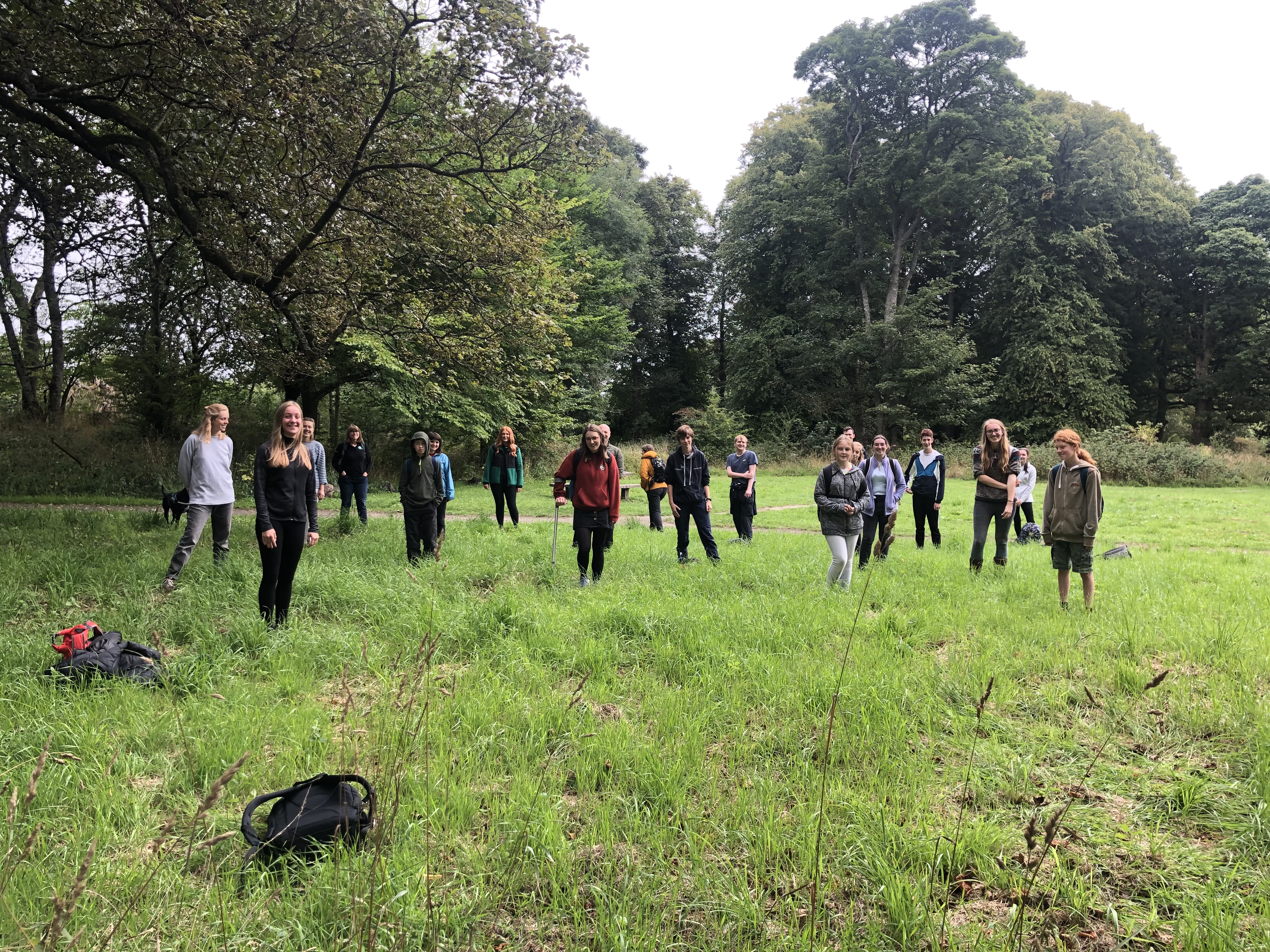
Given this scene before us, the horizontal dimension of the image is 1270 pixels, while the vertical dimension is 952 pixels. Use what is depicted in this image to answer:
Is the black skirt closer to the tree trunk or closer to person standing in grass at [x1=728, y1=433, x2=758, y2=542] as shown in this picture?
person standing in grass at [x1=728, y1=433, x2=758, y2=542]

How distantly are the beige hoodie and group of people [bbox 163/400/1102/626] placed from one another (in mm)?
12

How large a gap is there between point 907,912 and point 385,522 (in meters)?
11.3

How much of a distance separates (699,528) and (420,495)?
12.5 feet

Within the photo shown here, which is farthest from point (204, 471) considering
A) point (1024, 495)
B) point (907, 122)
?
point (907, 122)

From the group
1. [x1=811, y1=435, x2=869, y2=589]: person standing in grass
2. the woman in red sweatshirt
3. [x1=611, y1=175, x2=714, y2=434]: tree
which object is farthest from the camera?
[x1=611, y1=175, x2=714, y2=434]: tree

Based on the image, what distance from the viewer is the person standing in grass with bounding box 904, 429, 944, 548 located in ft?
32.4

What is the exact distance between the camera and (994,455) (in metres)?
7.72

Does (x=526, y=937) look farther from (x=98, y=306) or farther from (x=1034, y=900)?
(x=98, y=306)

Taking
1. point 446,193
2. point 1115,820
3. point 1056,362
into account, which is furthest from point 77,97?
point 1056,362

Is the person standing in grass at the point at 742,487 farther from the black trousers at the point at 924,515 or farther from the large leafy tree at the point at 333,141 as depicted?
the large leafy tree at the point at 333,141

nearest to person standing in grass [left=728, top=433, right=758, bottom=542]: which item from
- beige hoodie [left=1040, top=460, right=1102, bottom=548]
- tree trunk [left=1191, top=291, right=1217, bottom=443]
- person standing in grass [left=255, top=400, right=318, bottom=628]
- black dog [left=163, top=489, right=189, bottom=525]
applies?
beige hoodie [left=1040, top=460, right=1102, bottom=548]

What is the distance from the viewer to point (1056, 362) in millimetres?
31516

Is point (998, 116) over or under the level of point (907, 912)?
over

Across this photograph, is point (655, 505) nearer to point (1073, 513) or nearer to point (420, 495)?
point (420, 495)
